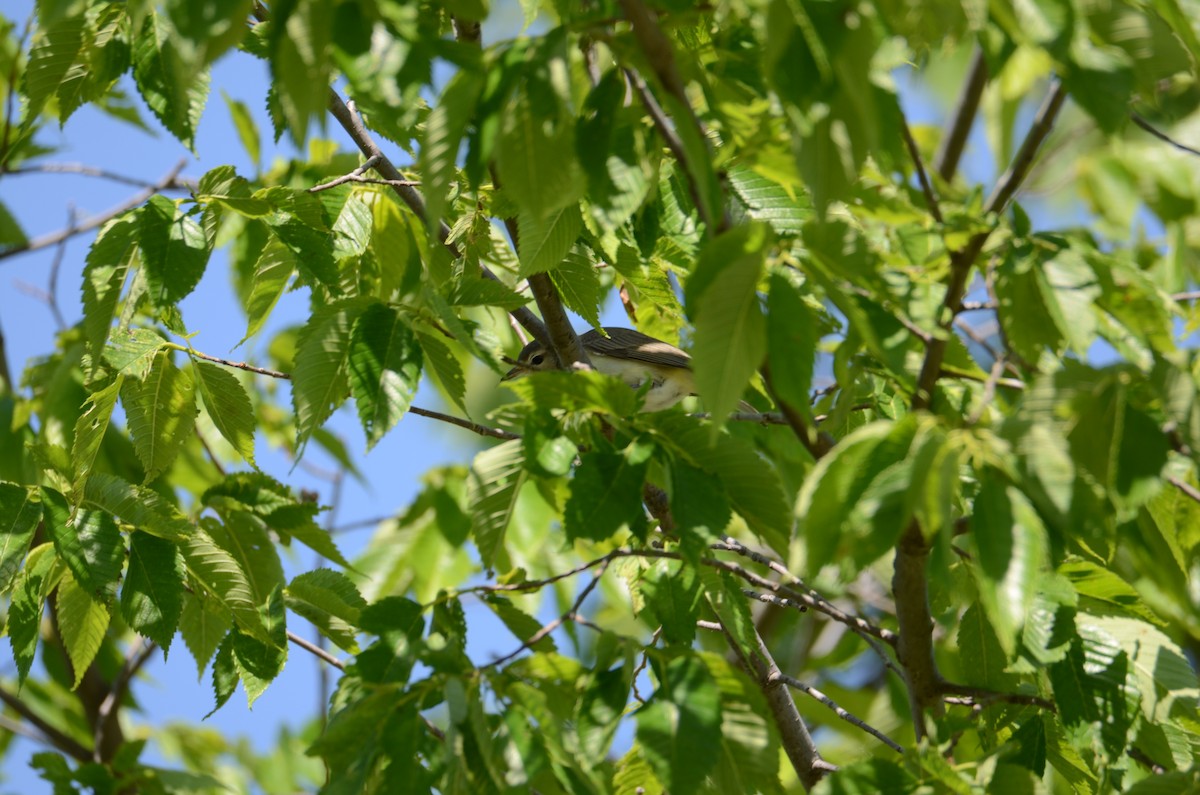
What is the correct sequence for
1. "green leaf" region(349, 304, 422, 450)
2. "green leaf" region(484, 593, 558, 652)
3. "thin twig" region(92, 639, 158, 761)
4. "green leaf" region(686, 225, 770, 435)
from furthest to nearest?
1. "thin twig" region(92, 639, 158, 761)
2. "green leaf" region(484, 593, 558, 652)
3. "green leaf" region(349, 304, 422, 450)
4. "green leaf" region(686, 225, 770, 435)

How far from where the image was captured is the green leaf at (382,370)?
2242 mm

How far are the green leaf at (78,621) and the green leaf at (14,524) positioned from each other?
0.24 meters

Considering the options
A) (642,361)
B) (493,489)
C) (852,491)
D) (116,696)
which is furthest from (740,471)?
(642,361)

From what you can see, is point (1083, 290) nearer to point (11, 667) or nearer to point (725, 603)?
point (725, 603)

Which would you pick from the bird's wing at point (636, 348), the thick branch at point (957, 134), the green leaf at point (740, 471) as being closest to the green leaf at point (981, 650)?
the green leaf at point (740, 471)

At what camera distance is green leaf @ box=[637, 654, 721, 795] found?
184 cm

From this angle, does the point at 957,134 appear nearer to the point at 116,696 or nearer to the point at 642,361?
the point at 642,361

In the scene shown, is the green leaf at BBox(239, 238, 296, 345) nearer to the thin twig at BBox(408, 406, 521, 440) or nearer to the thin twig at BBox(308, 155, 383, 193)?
the thin twig at BBox(308, 155, 383, 193)

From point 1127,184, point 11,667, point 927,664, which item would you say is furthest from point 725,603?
point 11,667

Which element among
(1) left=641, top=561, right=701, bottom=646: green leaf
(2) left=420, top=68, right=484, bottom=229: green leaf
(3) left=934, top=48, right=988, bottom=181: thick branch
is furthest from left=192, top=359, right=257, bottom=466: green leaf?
(3) left=934, top=48, right=988, bottom=181: thick branch

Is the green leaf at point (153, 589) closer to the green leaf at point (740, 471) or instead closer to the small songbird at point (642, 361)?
the green leaf at point (740, 471)

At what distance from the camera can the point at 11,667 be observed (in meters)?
6.82

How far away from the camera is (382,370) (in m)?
2.28

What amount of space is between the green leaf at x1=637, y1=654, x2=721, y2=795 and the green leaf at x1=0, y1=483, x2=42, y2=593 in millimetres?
1511
